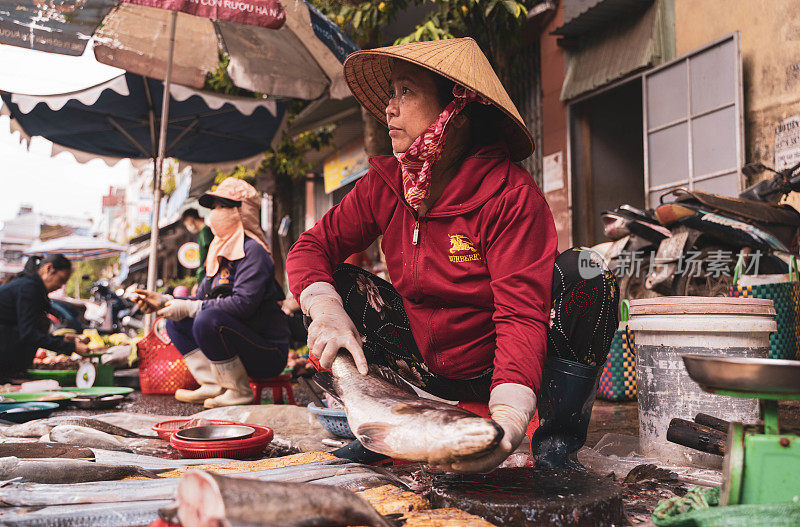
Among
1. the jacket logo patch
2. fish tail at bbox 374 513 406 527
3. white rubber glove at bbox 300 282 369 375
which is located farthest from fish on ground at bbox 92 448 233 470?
the jacket logo patch

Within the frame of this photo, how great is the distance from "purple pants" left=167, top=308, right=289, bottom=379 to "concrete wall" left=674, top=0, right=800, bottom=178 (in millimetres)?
4261

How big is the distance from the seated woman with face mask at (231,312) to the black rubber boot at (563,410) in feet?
7.84

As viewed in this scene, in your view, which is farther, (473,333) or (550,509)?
(473,333)

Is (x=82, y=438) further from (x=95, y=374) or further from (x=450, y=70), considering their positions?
(x=95, y=374)

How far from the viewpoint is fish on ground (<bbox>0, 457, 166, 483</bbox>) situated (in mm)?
1642

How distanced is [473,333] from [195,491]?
1095 mm

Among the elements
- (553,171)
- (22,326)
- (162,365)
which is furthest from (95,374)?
(553,171)

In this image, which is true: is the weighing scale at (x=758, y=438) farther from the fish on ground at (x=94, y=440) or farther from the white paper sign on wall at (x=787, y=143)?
the white paper sign on wall at (x=787, y=143)

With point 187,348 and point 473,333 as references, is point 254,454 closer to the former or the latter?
point 473,333

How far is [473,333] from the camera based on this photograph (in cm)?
199

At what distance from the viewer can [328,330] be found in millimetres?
1731

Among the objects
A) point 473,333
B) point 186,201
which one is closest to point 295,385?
point 473,333

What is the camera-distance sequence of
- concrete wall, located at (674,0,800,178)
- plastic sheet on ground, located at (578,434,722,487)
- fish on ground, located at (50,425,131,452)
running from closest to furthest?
plastic sheet on ground, located at (578,434,722,487) < fish on ground, located at (50,425,131,452) < concrete wall, located at (674,0,800,178)

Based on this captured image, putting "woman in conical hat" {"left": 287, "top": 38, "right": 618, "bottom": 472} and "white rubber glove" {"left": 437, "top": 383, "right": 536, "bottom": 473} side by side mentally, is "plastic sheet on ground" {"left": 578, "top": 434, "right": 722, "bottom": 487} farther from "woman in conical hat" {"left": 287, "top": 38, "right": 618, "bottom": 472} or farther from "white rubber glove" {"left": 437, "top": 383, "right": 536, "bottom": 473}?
"white rubber glove" {"left": 437, "top": 383, "right": 536, "bottom": 473}
